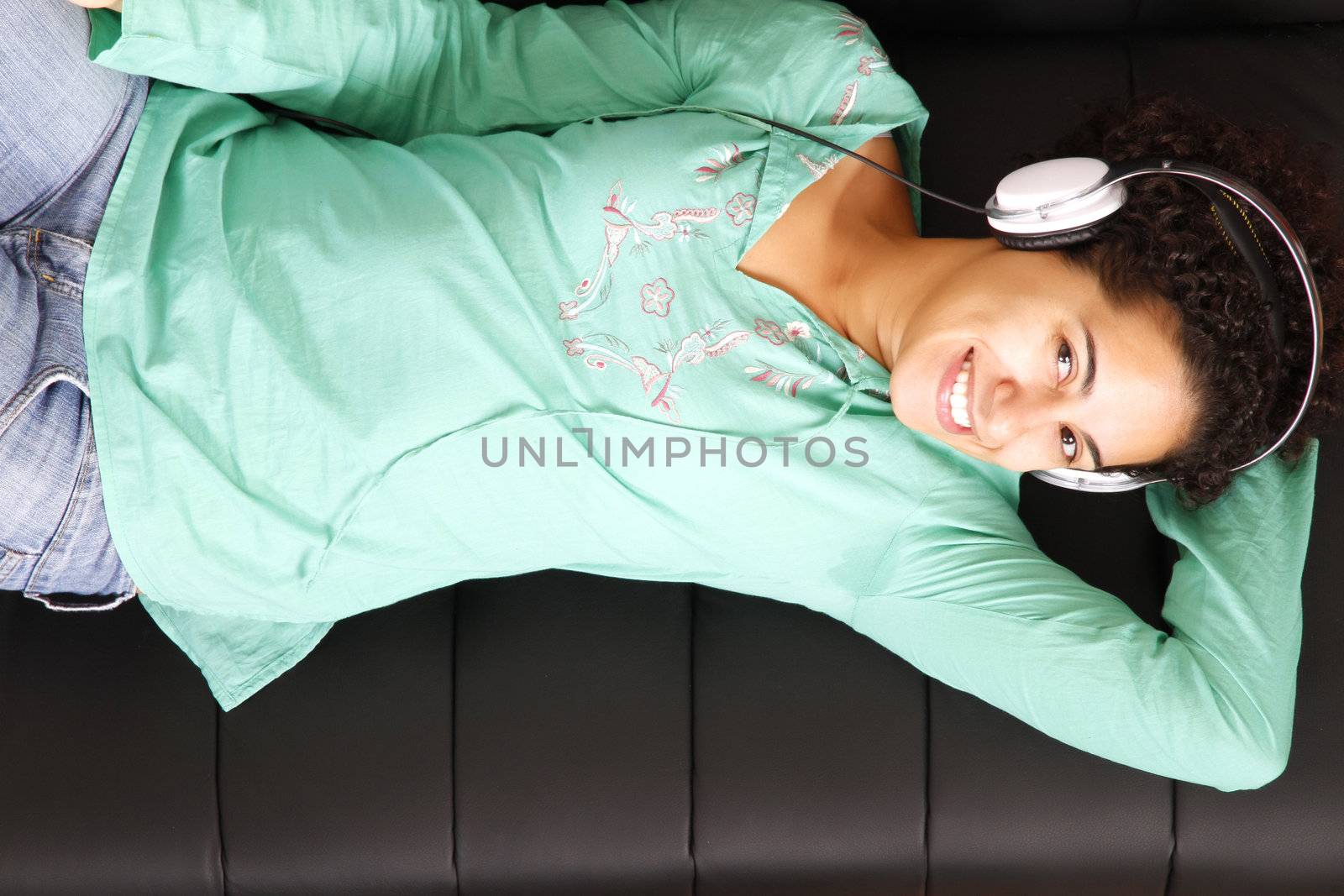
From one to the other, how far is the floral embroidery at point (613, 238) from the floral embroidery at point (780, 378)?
0.55ft

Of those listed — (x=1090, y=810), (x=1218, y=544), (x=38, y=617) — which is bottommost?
(x=38, y=617)

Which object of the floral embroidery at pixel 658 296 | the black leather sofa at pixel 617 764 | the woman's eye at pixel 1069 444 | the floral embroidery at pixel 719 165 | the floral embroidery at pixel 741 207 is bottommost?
the black leather sofa at pixel 617 764

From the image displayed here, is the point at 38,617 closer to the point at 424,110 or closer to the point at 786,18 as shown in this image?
the point at 424,110

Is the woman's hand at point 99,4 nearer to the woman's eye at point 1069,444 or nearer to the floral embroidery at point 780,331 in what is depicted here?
the floral embroidery at point 780,331

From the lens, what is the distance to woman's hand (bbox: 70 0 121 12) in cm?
98

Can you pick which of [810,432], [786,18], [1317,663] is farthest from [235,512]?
[1317,663]

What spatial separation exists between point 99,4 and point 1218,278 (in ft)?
3.64

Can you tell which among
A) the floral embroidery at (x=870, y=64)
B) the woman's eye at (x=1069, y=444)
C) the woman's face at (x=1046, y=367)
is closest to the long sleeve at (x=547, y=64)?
the floral embroidery at (x=870, y=64)

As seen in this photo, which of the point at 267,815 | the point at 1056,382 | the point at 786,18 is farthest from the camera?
the point at 267,815

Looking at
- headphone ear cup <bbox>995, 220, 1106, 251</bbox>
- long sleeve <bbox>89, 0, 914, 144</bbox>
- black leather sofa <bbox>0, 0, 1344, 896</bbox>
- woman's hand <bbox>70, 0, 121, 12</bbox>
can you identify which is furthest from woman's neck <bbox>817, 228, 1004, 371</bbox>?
woman's hand <bbox>70, 0, 121, 12</bbox>

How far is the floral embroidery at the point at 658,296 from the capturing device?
1.08 m

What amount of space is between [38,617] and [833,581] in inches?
40.6

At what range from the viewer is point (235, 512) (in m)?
1.09

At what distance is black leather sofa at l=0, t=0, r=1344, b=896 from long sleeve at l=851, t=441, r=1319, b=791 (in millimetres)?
157
